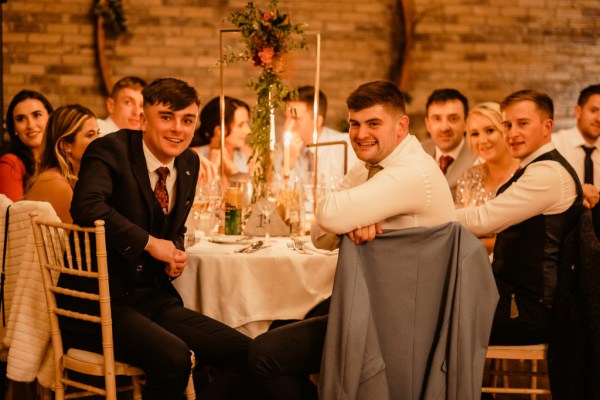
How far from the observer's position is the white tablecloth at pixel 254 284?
2.80 meters

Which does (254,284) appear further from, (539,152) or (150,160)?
(539,152)

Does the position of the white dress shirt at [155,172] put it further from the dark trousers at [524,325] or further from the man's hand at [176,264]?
the dark trousers at [524,325]

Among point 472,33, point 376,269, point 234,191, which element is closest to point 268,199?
point 234,191

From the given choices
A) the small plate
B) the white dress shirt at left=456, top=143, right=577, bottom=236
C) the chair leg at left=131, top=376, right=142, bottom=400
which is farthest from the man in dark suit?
the white dress shirt at left=456, top=143, right=577, bottom=236

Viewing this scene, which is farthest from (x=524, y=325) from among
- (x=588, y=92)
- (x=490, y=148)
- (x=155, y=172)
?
(x=588, y=92)

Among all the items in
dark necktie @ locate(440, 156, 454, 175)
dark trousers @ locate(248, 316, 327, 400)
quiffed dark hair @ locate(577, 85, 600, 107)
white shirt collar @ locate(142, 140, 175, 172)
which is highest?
quiffed dark hair @ locate(577, 85, 600, 107)

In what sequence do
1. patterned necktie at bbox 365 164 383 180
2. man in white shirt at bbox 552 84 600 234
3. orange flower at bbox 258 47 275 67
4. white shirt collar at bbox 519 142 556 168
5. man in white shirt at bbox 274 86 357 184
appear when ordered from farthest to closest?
man in white shirt at bbox 552 84 600 234 < man in white shirt at bbox 274 86 357 184 < orange flower at bbox 258 47 275 67 < white shirt collar at bbox 519 142 556 168 < patterned necktie at bbox 365 164 383 180

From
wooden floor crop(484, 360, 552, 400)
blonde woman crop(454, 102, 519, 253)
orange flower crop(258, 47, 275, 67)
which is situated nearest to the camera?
orange flower crop(258, 47, 275, 67)

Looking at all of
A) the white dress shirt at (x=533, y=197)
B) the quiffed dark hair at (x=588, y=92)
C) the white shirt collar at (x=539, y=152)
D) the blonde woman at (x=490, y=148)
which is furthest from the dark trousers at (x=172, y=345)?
the quiffed dark hair at (x=588, y=92)

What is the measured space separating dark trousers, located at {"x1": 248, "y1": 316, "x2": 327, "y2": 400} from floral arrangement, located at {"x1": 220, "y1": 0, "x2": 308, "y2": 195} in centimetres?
121

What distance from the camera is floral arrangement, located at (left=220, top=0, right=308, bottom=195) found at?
3225mm

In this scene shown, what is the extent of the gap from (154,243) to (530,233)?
1.35 meters

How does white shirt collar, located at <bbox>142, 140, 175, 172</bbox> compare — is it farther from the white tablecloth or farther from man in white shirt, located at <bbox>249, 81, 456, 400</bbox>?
man in white shirt, located at <bbox>249, 81, 456, 400</bbox>

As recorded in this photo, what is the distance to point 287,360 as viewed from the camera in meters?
2.29
